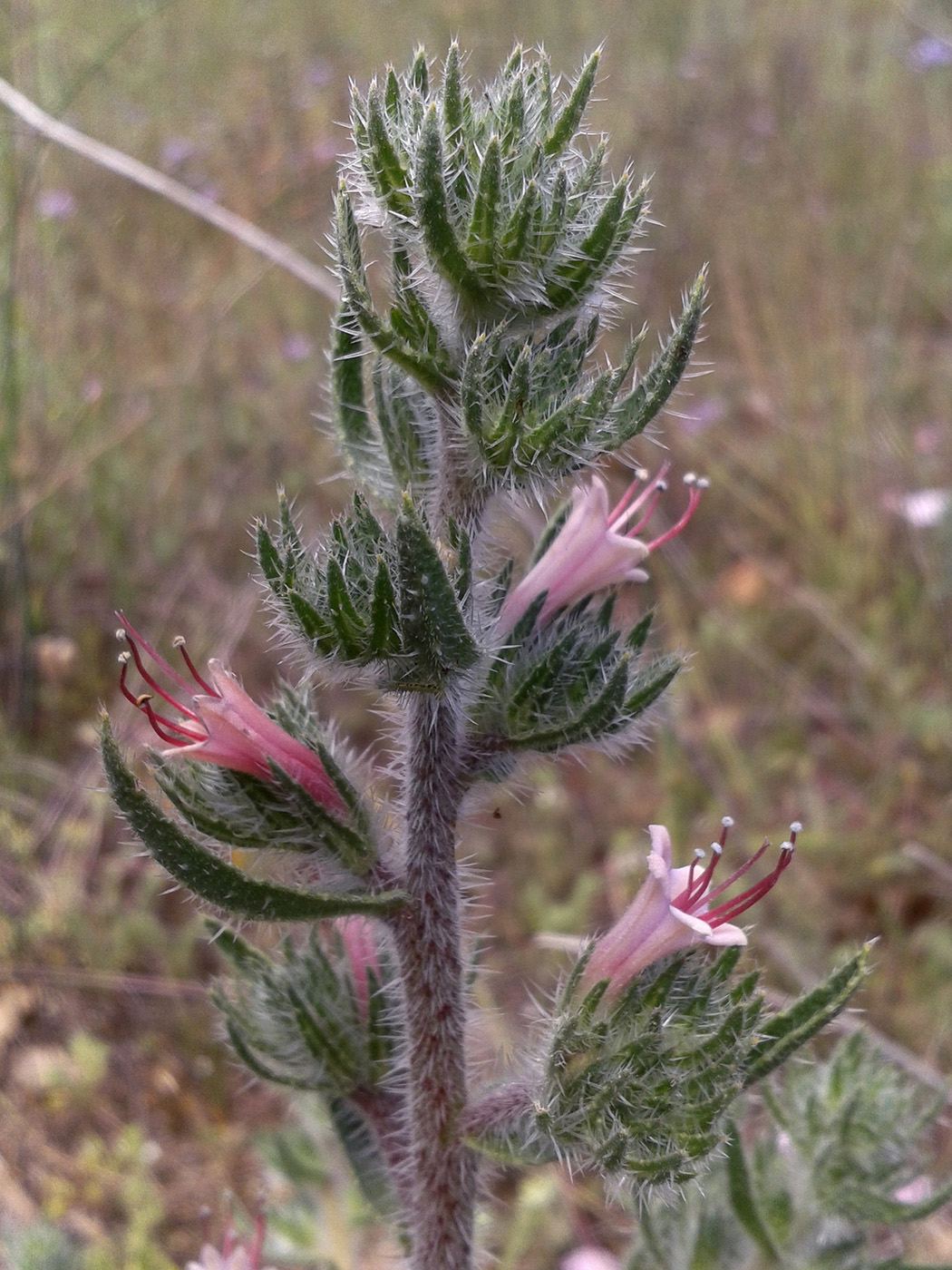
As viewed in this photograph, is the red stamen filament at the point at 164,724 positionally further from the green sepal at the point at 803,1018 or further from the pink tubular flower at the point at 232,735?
the green sepal at the point at 803,1018

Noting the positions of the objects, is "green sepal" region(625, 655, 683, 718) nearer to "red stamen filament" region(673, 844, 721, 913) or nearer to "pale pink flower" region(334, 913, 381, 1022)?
"red stamen filament" region(673, 844, 721, 913)

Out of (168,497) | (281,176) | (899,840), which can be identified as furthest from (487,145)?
(281,176)

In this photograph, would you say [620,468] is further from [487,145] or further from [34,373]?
[487,145]

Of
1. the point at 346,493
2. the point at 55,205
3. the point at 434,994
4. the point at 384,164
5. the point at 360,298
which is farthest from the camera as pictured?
the point at 55,205

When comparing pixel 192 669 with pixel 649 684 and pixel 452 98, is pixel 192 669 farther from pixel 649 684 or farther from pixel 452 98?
pixel 452 98

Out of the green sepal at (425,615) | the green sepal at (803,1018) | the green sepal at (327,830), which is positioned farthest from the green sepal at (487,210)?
the green sepal at (803,1018)

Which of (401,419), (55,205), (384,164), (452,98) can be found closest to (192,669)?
(401,419)
